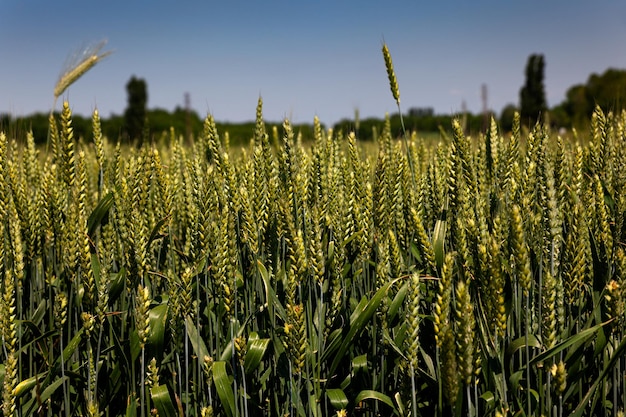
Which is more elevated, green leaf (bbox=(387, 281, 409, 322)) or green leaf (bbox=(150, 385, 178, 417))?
green leaf (bbox=(387, 281, 409, 322))

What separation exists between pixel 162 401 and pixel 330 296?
2.09 ft

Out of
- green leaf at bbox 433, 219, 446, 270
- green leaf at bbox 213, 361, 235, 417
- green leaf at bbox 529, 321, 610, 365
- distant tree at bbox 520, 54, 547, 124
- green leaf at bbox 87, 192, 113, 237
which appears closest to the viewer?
green leaf at bbox 529, 321, 610, 365

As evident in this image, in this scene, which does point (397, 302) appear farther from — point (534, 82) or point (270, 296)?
point (534, 82)

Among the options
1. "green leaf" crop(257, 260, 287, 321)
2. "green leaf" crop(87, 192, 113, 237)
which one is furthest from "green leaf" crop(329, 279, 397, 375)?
"green leaf" crop(87, 192, 113, 237)

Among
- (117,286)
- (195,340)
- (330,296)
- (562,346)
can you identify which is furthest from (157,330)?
(562,346)

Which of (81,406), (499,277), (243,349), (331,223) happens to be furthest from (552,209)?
(81,406)

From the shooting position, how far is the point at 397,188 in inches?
78.1

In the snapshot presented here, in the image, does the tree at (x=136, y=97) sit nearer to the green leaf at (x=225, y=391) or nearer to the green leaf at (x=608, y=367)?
the green leaf at (x=225, y=391)

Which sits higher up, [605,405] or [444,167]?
[444,167]

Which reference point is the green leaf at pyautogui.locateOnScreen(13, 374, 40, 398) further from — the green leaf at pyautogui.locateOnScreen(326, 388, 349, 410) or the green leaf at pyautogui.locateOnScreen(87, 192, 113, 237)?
the green leaf at pyautogui.locateOnScreen(326, 388, 349, 410)

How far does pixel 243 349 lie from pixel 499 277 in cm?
70

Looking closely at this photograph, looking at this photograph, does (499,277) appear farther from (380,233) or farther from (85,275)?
(85,275)

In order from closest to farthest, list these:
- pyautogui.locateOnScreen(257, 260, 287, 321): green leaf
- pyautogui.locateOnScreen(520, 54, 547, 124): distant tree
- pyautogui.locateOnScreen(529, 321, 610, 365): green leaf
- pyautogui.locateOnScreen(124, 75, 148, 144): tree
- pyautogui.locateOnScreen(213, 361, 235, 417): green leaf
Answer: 1. pyautogui.locateOnScreen(529, 321, 610, 365): green leaf
2. pyautogui.locateOnScreen(213, 361, 235, 417): green leaf
3. pyautogui.locateOnScreen(257, 260, 287, 321): green leaf
4. pyautogui.locateOnScreen(124, 75, 148, 144): tree
5. pyautogui.locateOnScreen(520, 54, 547, 124): distant tree

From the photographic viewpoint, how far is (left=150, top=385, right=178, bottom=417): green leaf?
5.31 feet
